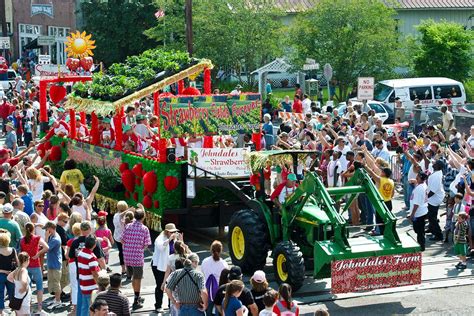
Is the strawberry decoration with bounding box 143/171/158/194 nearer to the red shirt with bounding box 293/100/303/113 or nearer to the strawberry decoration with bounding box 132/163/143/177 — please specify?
the strawberry decoration with bounding box 132/163/143/177

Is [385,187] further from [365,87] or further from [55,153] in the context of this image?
[365,87]

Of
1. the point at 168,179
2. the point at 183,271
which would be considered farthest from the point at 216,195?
the point at 183,271

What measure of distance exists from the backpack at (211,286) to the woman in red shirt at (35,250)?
8.94ft

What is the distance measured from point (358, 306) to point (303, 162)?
3134 mm

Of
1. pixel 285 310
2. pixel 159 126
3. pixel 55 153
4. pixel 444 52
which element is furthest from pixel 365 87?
pixel 285 310

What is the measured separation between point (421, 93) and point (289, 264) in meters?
23.2

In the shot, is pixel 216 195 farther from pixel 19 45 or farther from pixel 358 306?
pixel 19 45

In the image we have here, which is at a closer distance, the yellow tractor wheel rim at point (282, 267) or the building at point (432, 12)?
the yellow tractor wheel rim at point (282, 267)

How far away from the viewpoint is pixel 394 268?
44.3 ft

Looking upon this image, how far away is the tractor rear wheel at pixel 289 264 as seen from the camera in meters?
13.6

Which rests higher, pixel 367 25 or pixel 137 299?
pixel 367 25

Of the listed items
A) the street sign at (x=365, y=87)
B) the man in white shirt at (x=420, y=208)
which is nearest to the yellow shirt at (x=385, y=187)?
the man in white shirt at (x=420, y=208)

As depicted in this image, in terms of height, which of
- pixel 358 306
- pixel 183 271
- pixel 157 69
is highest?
pixel 157 69

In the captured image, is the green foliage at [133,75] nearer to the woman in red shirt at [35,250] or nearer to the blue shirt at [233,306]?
the woman in red shirt at [35,250]
